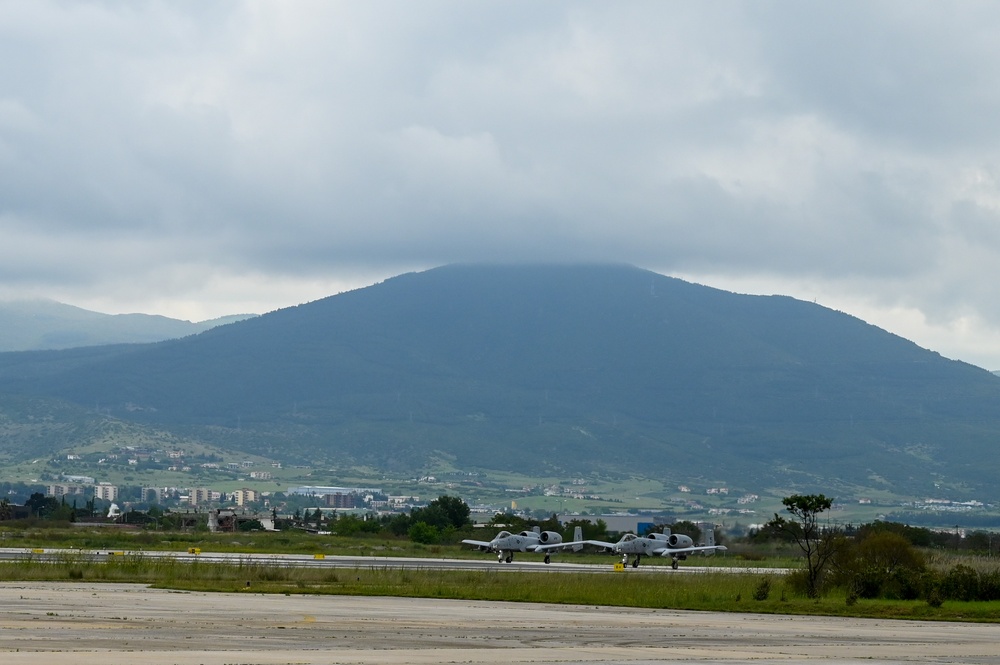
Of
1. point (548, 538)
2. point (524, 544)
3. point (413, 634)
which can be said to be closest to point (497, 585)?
point (413, 634)

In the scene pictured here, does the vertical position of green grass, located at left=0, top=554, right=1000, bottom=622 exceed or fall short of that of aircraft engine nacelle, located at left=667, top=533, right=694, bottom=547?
it falls short

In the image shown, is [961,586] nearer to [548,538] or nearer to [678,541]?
[678,541]

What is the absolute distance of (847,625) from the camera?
3850 cm

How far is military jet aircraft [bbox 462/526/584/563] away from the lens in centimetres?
9494

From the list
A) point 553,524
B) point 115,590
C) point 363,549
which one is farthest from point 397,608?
point 553,524

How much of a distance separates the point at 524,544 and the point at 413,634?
222 ft

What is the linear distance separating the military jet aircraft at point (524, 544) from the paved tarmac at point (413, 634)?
49304 millimetres

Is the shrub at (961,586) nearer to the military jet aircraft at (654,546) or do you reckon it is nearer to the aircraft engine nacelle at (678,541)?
the military jet aircraft at (654,546)

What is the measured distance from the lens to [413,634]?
104 feet

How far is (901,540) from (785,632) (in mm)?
→ 28864

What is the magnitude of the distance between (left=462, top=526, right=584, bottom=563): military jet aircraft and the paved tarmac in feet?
162

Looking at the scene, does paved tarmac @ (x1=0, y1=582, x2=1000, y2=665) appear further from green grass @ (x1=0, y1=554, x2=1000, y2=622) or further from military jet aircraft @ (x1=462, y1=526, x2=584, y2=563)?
military jet aircraft @ (x1=462, y1=526, x2=584, y2=563)

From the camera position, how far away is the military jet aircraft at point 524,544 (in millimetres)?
94938

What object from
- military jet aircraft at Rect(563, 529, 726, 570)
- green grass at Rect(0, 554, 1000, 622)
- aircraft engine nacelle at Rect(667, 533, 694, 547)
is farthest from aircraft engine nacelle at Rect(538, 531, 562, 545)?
green grass at Rect(0, 554, 1000, 622)
